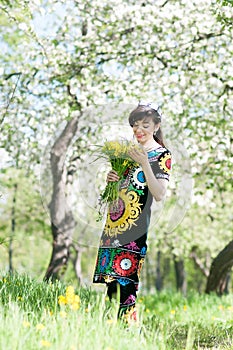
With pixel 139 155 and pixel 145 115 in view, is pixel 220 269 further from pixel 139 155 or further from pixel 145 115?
pixel 139 155

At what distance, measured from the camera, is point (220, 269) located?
9469 mm

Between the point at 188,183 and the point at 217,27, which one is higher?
the point at 217,27

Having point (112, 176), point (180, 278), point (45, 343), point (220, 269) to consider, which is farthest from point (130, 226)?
point (180, 278)

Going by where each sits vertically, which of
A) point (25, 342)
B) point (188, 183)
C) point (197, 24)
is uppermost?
point (197, 24)

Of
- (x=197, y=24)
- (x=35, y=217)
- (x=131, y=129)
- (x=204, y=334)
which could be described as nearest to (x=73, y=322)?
(x=131, y=129)

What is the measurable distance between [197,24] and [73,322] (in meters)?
6.31

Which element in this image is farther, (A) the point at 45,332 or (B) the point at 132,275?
(B) the point at 132,275

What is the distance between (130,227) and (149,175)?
1.37ft

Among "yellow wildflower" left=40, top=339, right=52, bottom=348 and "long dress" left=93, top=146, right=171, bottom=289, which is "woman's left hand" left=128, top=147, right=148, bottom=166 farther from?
"yellow wildflower" left=40, top=339, right=52, bottom=348

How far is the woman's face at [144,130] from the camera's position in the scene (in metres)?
4.55

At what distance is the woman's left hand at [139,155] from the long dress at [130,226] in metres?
0.16

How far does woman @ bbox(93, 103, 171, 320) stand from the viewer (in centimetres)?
442

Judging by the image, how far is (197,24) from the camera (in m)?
8.83

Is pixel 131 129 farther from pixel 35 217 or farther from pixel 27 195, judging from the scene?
pixel 35 217
